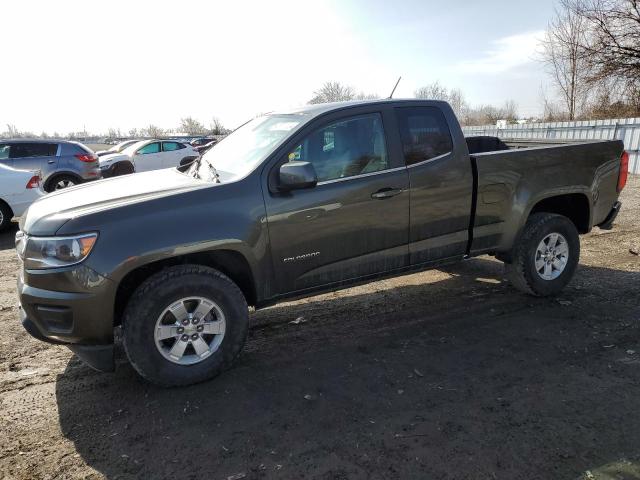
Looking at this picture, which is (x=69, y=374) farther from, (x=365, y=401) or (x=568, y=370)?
(x=568, y=370)

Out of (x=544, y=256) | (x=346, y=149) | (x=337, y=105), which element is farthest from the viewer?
(x=544, y=256)

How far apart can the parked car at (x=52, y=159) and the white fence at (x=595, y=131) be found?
12.6 m

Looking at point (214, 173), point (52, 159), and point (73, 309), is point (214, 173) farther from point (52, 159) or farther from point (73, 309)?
point (52, 159)

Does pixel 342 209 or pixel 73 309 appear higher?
pixel 342 209

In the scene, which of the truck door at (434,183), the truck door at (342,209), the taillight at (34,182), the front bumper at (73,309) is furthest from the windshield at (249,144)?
the taillight at (34,182)

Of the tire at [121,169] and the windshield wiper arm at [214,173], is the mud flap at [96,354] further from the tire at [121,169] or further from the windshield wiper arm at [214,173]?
the tire at [121,169]

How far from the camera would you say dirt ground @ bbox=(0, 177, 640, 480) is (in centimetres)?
254

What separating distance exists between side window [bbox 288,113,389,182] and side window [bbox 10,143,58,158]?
996cm

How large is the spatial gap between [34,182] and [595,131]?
1754cm

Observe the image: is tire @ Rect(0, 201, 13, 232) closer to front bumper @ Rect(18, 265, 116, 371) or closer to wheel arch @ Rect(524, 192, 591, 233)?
front bumper @ Rect(18, 265, 116, 371)

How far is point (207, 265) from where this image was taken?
3551 mm

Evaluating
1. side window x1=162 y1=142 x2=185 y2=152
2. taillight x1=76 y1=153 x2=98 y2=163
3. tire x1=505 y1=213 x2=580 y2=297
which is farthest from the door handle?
side window x1=162 y1=142 x2=185 y2=152

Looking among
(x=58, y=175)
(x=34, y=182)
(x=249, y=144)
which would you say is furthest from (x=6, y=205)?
(x=249, y=144)

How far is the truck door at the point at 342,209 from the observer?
3.53 meters
